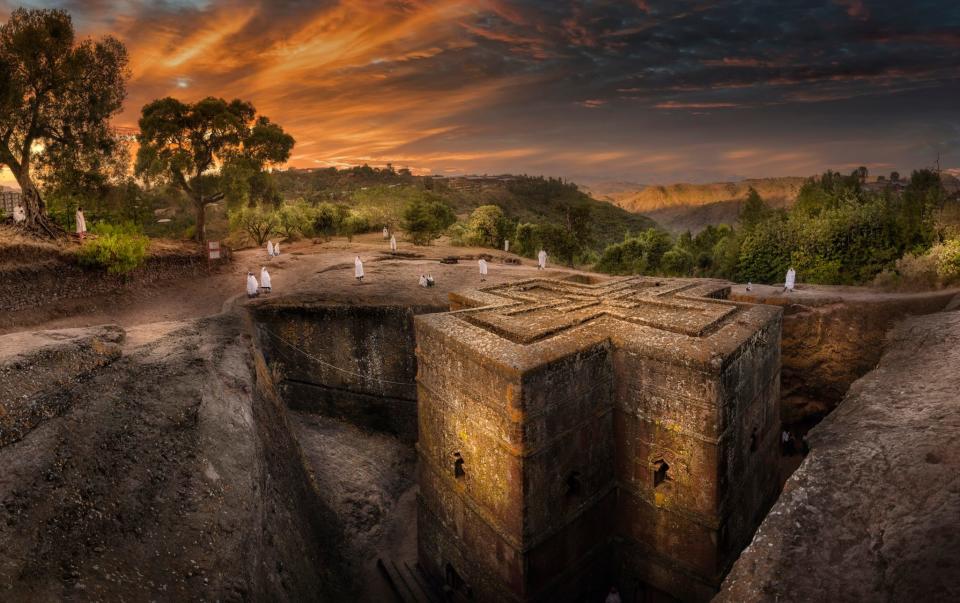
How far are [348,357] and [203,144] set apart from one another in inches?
592

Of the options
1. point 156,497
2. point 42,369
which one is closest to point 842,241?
point 156,497

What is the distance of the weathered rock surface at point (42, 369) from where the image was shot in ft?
25.0

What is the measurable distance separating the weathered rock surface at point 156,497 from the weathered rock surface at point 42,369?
0.15 meters

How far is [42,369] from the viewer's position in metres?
8.59

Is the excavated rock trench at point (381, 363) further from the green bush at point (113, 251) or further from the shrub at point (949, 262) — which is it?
the green bush at point (113, 251)

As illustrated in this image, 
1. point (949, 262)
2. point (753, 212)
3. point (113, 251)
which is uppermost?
point (753, 212)

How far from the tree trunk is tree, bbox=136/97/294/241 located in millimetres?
6548

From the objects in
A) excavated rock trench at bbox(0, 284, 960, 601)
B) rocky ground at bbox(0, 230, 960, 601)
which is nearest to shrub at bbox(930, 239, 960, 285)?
excavated rock trench at bbox(0, 284, 960, 601)

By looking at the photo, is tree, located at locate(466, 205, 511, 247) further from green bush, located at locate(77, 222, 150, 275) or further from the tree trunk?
the tree trunk

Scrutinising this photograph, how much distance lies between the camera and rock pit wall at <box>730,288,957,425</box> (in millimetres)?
16333

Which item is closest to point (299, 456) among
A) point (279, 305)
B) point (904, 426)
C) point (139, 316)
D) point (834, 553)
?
point (279, 305)

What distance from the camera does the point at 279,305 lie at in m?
16.6

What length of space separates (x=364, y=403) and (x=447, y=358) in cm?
843

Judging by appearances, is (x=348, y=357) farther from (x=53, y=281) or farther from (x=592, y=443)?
(x=592, y=443)
